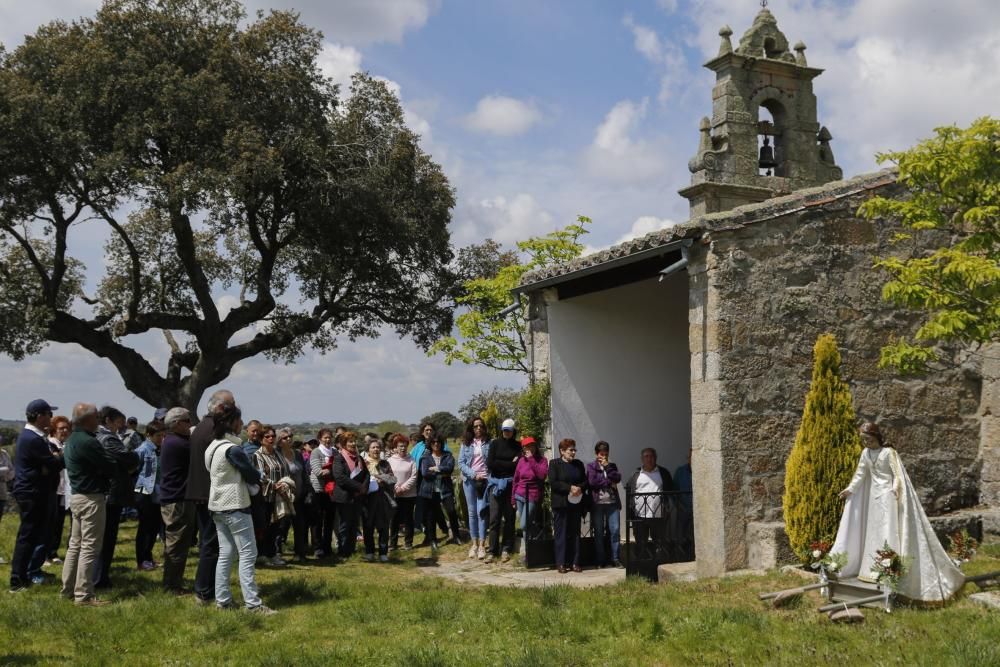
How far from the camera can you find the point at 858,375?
32.2 feet

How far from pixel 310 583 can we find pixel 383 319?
16.2 meters

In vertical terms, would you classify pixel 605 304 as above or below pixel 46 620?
above

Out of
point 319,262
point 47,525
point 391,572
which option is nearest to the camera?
point 47,525

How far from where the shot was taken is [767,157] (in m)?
18.9

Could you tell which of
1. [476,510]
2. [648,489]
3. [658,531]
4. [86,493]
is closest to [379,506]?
[476,510]

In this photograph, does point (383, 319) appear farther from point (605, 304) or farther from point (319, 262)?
point (605, 304)

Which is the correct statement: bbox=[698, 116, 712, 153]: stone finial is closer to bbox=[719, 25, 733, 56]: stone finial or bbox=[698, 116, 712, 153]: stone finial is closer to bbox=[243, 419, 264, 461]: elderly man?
bbox=[719, 25, 733, 56]: stone finial

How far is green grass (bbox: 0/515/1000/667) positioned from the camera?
20.4ft

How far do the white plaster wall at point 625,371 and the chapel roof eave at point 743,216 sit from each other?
5.31ft

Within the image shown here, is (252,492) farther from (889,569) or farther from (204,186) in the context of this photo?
(204,186)

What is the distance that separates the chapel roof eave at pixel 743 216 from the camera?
30.5 feet

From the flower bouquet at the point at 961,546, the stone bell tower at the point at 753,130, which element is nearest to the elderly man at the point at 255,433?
the flower bouquet at the point at 961,546

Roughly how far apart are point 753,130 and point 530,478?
37.2ft

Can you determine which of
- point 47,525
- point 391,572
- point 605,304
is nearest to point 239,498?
point 47,525
